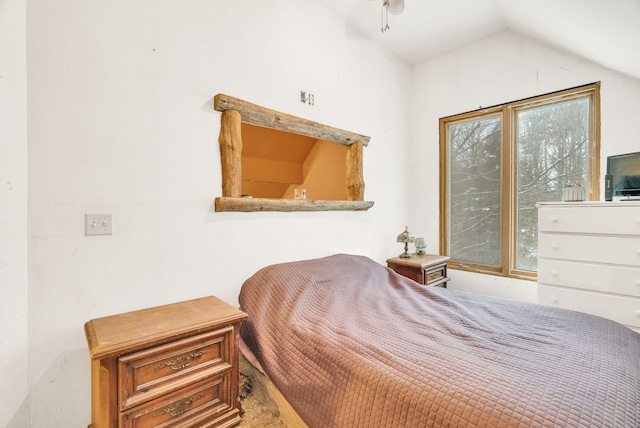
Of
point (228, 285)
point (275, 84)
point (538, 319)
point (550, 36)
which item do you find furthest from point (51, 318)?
point (550, 36)

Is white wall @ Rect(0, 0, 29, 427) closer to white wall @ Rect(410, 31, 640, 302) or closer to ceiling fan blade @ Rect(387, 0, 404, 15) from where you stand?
ceiling fan blade @ Rect(387, 0, 404, 15)

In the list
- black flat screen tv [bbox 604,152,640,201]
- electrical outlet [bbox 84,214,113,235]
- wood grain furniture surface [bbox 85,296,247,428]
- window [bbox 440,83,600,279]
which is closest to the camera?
wood grain furniture surface [bbox 85,296,247,428]

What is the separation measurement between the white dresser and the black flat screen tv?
202 millimetres

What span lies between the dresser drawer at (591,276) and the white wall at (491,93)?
68cm

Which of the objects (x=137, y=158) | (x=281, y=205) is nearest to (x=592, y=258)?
(x=281, y=205)

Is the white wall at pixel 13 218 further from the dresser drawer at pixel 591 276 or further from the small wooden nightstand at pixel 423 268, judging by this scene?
the dresser drawer at pixel 591 276

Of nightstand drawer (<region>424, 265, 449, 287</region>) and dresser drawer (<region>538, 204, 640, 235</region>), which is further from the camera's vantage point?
nightstand drawer (<region>424, 265, 449, 287</region>)

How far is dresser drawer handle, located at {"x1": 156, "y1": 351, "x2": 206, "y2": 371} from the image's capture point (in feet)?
4.12

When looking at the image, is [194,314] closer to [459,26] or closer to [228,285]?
[228,285]

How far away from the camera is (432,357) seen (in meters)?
1.08

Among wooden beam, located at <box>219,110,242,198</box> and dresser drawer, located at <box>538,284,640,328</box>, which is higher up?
wooden beam, located at <box>219,110,242,198</box>

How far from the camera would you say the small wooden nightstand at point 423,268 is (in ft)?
8.84

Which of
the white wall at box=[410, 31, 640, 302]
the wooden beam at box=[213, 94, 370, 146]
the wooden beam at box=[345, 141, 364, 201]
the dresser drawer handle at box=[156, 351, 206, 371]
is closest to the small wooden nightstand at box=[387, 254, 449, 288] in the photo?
the white wall at box=[410, 31, 640, 302]

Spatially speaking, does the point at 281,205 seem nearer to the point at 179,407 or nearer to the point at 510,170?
the point at 179,407
